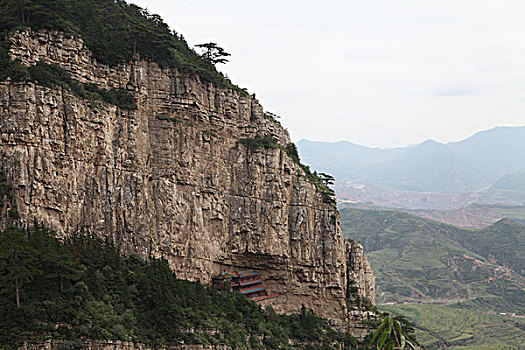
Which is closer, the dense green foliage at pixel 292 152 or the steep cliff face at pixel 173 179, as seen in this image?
the steep cliff face at pixel 173 179

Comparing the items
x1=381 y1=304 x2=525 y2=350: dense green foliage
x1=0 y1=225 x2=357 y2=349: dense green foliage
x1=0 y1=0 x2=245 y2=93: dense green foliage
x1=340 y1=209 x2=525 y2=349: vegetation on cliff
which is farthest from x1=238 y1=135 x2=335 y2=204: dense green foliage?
x1=340 y1=209 x2=525 y2=349: vegetation on cliff

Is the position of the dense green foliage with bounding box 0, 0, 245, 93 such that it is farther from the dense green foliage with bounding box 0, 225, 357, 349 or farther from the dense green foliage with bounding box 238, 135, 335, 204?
the dense green foliage with bounding box 0, 225, 357, 349

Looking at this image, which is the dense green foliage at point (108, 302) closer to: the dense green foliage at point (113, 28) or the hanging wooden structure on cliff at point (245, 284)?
the hanging wooden structure on cliff at point (245, 284)

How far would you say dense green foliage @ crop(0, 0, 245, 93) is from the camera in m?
30.7

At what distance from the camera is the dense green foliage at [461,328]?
76812 millimetres

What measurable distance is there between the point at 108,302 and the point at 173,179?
1121 centimetres

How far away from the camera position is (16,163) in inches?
1086

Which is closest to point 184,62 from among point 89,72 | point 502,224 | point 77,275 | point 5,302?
point 89,72

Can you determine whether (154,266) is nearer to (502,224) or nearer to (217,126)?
(217,126)

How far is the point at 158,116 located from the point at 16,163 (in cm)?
1185

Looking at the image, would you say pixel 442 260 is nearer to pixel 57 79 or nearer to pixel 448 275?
pixel 448 275

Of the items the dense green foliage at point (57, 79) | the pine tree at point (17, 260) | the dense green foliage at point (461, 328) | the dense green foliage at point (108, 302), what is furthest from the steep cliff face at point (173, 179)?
the dense green foliage at point (461, 328)

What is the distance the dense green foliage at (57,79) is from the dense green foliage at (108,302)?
8594 millimetres

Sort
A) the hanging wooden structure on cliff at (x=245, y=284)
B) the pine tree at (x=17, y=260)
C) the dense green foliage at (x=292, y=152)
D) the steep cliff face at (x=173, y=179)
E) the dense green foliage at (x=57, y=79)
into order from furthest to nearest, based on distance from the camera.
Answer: the dense green foliage at (x=292, y=152) → the hanging wooden structure on cliff at (x=245, y=284) → the steep cliff face at (x=173, y=179) → the dense green foliage at (x=57, y=79) → the pine tree at (x=17, y=260)
